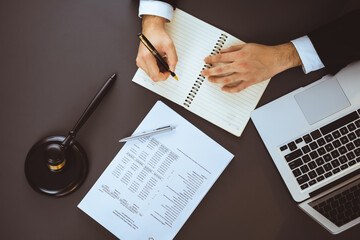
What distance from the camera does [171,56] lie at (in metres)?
1.09

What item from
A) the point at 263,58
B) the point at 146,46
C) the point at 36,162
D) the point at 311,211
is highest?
the point at 263,58

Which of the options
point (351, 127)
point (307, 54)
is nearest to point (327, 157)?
point (351, 127)

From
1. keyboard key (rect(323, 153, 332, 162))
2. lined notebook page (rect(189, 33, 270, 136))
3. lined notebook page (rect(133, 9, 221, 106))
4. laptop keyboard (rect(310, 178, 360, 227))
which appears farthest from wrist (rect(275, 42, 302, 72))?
laptop keyboard (rect(310, 178, 360, 227))

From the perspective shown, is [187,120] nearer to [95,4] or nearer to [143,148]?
[143,148]

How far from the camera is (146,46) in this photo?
1013 millimetres

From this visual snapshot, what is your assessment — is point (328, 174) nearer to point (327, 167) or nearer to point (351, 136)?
point (327, 167)

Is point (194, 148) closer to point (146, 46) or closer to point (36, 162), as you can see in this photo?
point (146, 46)

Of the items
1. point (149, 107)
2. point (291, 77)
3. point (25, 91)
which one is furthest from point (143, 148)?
point (291, 77)

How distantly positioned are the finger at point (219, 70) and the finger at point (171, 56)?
10 cm

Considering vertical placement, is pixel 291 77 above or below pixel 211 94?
above

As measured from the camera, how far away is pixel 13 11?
1.14 metres

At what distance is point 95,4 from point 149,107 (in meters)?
0.40

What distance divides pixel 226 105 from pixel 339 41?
422mm

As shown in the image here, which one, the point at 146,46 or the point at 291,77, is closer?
the point at 146,46
